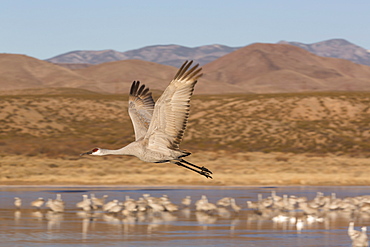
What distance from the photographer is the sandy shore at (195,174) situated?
41.9m

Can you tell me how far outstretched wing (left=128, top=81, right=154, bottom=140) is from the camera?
20411mm

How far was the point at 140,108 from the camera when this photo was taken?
2116 cm

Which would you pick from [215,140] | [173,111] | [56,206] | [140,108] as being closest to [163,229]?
[140,108]

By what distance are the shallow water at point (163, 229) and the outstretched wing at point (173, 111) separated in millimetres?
3234

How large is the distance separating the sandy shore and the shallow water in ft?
35.2

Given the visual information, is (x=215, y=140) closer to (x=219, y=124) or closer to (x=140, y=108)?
(x=219, y=124)

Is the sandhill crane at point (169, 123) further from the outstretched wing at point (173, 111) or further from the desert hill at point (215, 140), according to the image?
the desert hill at point (215, 140)

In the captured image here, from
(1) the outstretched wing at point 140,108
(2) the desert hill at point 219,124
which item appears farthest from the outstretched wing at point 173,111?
(2) the desert hill at point 219,124

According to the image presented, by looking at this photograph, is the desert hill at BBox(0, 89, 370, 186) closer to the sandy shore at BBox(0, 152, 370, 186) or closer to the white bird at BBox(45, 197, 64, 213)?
the sandy shore at BBox(0, 152, 370, 186)

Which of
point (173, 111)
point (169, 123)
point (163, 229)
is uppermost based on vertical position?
point (173, 111)

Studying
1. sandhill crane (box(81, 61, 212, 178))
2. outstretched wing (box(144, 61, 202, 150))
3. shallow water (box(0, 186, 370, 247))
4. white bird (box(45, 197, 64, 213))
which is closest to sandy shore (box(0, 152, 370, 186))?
shallow water (box(0, 186, 370, 247))

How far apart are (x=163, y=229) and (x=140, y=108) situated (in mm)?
3929

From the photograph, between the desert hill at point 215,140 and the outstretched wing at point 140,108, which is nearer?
the outstretched wing at point 140,108

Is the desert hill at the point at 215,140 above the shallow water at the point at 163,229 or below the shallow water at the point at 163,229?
above
